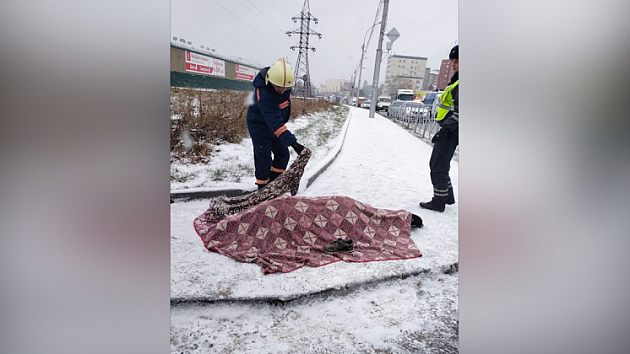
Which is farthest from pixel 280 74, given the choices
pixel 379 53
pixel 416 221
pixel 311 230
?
pixel 416 221

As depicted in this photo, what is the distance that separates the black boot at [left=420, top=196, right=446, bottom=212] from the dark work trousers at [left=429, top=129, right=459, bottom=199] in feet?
0.05

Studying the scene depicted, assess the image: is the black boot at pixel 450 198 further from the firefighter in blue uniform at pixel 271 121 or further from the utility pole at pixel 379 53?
the firefighter in blue uniform at pixel 271 121

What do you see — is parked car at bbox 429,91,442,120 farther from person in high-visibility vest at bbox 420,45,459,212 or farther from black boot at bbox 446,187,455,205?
black boot at bbox 446,187,455,205

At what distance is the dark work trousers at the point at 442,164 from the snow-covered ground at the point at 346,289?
37mm

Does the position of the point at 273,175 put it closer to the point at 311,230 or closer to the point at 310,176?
the point at 310,176

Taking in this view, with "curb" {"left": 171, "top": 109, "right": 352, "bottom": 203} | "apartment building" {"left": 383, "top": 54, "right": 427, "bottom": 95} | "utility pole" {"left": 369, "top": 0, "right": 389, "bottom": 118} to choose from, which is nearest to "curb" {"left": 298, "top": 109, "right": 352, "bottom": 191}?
"curb" {"left": 171, "top": 109, "right": 352, "bottom": 203}

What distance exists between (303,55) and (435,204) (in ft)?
3.45

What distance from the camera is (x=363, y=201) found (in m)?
2.00
